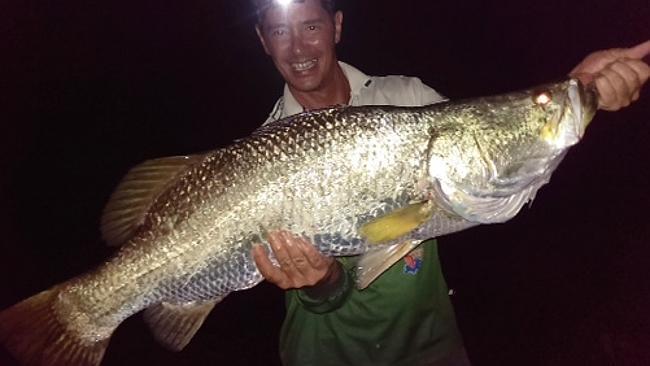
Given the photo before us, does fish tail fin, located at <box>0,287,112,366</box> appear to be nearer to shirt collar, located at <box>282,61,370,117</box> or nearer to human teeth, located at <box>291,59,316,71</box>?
shirt collar, located at <box>282,61,370,117</box>

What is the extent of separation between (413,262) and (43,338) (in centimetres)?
169

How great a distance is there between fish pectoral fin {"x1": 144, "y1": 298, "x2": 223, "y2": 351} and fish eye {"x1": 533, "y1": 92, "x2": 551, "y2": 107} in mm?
1438

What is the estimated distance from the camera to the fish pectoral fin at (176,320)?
7.01 ft

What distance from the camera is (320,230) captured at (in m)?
2.00

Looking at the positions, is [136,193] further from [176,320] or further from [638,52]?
[638,52]

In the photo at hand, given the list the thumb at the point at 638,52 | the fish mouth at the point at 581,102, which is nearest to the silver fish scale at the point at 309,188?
the fish mouth at the point at 581,102

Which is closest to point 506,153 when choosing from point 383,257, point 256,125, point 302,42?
point 383,257

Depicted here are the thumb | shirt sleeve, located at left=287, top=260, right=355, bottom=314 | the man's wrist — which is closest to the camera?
the thumb

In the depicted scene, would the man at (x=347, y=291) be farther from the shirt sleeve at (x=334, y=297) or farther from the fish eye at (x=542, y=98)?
the fish eye at (x=542, y=98)

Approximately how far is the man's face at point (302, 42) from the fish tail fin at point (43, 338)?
1.55m

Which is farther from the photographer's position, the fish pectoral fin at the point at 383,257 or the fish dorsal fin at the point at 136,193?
the fish dorsal fin at the point at 136,193

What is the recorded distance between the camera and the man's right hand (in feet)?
6.61

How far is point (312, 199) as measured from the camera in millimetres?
1993

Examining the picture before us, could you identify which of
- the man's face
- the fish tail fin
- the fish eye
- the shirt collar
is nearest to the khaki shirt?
the shirt collar
